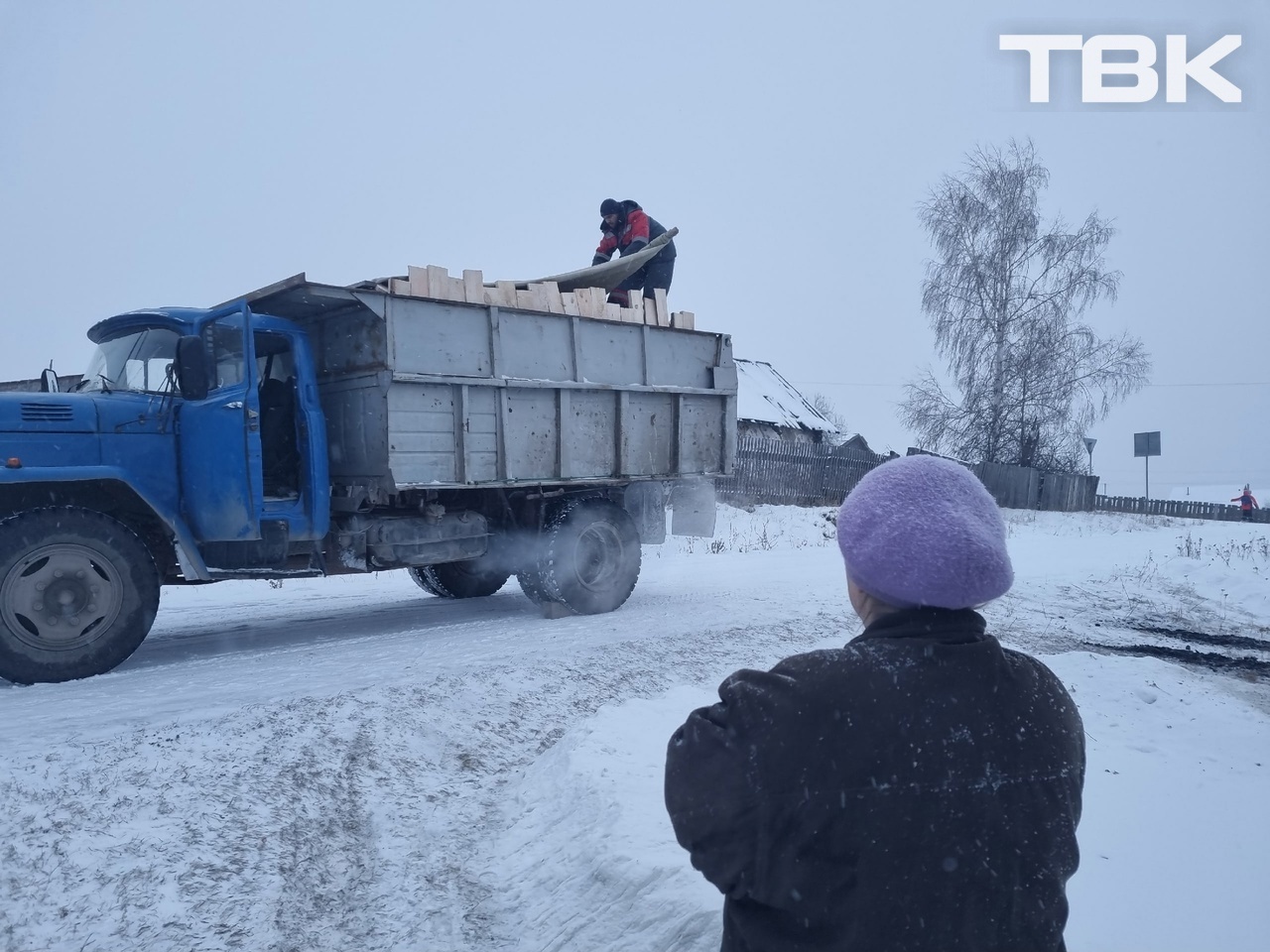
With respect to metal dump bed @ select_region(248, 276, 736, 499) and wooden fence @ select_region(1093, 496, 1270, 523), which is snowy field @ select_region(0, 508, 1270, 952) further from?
wooden fence @ select_region(1093, 496, 1270, 523)

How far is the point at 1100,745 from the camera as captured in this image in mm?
4910

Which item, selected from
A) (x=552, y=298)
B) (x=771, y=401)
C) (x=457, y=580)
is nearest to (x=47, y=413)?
(x=552, y=298)

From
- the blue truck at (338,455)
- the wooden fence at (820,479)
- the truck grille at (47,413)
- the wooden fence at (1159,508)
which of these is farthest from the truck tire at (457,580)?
the wooden fence at (1159,508)

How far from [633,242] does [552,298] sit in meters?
1.56

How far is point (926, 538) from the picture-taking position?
1.57 m

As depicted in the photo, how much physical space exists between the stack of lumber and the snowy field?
2.70m

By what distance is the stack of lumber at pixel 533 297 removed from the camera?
23.7 ft

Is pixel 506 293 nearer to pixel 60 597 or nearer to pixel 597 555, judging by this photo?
→ pixel 597 555

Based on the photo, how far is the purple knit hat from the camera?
1.55 m

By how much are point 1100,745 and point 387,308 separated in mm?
5483

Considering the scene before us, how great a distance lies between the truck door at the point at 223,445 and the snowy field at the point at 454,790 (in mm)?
969

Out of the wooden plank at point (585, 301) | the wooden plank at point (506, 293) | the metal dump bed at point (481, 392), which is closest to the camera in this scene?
the metal dump bed at point (481, 392)

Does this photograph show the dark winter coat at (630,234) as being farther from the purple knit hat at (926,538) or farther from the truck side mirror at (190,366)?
the purple knit hat at (926,538)

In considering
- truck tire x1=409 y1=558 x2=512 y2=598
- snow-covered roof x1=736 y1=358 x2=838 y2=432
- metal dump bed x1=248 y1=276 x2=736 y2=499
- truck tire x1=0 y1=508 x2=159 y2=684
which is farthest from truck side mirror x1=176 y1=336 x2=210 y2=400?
snow-covered roof x1=736 y1=358 x2=838 y2=432
